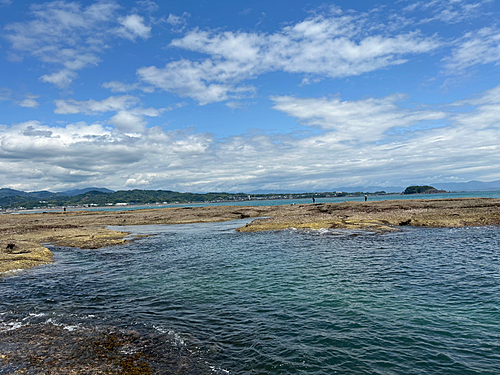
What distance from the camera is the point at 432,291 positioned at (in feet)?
60.4

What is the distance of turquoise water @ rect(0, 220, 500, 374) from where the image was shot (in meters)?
11.8

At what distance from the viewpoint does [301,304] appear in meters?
17.5

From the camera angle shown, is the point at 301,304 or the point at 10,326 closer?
the point at 10,326

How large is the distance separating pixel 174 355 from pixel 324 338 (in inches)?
255

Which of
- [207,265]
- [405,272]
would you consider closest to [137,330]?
[207,265]

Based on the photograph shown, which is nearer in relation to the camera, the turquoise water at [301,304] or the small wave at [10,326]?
the turquoise water at [301,304]

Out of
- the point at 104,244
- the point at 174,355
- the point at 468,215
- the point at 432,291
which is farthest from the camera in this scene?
the point at 468,215

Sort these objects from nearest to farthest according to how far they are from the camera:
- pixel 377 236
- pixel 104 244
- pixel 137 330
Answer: pixel 137 330 < pixel 377 236 < pixel 104 244

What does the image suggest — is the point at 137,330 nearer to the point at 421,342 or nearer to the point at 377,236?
the point at 421,342

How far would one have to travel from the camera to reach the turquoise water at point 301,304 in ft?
38.7

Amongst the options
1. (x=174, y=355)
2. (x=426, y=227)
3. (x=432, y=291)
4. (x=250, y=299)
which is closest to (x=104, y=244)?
(x=250, y=299)

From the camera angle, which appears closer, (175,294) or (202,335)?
(202,335)

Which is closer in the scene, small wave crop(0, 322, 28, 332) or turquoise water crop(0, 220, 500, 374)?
turquoise water crop(0, 220, 500, 374)

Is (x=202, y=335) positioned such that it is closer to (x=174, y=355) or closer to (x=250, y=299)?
(x=174, y=355)
